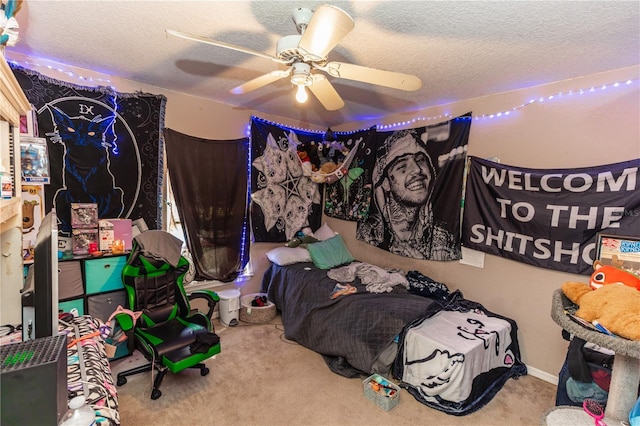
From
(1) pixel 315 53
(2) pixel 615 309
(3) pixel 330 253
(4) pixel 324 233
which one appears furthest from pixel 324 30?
(4) pixel 324 233

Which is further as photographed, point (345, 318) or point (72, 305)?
point (345, 318)

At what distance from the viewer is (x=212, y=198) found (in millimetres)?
3330

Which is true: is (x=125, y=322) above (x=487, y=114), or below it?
below

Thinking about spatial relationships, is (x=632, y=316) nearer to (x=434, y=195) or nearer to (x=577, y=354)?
(x=577, y=354)

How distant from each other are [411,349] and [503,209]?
145 centimetres

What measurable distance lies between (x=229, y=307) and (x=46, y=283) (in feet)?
8.00

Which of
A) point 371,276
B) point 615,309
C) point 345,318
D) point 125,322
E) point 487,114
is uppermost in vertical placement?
point 487,114

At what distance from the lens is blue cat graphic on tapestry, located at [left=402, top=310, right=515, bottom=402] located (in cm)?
215

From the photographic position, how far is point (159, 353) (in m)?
2.18

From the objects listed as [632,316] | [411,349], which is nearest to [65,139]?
[411,349]

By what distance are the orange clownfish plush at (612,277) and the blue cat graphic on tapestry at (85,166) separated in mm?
3388

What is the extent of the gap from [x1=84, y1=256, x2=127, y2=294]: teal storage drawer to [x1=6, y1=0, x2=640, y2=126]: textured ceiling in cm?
158

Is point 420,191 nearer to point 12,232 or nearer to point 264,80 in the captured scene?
point 264,80

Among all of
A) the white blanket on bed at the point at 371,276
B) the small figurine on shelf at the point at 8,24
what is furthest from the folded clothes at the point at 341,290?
the small figurine on shelf at the point at 8,24
